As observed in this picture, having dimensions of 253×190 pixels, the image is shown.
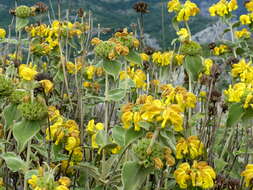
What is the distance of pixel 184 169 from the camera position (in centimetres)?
139

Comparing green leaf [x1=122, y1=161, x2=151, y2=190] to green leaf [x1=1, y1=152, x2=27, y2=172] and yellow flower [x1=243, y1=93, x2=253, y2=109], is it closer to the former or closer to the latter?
green leaf [x1=1, y1=152, x2=27, y2=172]

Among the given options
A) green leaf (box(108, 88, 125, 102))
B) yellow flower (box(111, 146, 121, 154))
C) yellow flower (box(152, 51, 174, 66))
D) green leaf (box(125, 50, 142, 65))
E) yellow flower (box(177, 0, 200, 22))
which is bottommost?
yellow flower (box(111, 146, 121, 154))

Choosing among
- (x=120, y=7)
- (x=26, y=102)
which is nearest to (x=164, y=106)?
(x=26, y=102)

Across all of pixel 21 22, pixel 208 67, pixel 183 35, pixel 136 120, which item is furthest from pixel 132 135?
pixel 21 22

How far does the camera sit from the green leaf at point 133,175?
1.22 meters

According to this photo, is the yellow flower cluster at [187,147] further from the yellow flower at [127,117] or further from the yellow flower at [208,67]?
the yellow flower at [208,67]

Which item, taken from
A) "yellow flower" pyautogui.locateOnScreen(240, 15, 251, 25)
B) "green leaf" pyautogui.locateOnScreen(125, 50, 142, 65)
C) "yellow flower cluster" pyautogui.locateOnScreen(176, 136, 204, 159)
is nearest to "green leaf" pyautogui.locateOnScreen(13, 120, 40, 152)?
"yellow flower cluster" pyautogui.locateOnScreen(176, 136, 204, 159)

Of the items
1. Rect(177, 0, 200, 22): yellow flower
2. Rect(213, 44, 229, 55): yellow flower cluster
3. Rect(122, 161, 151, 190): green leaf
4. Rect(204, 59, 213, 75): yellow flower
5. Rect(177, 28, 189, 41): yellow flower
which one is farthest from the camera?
Rect(213, 44, 229, 55): yellow flower cluster

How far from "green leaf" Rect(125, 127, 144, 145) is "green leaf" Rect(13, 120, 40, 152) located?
29 cm

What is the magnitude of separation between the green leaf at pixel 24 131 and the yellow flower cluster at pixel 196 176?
498 mm

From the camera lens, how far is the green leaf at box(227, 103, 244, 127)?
1.57 m

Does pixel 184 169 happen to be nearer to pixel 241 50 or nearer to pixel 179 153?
pixel 179 153

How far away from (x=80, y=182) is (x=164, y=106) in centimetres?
71

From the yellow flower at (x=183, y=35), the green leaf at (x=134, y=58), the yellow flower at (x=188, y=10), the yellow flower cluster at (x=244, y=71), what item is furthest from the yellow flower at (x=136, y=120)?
the yellow flower at (x=188, y=10)
